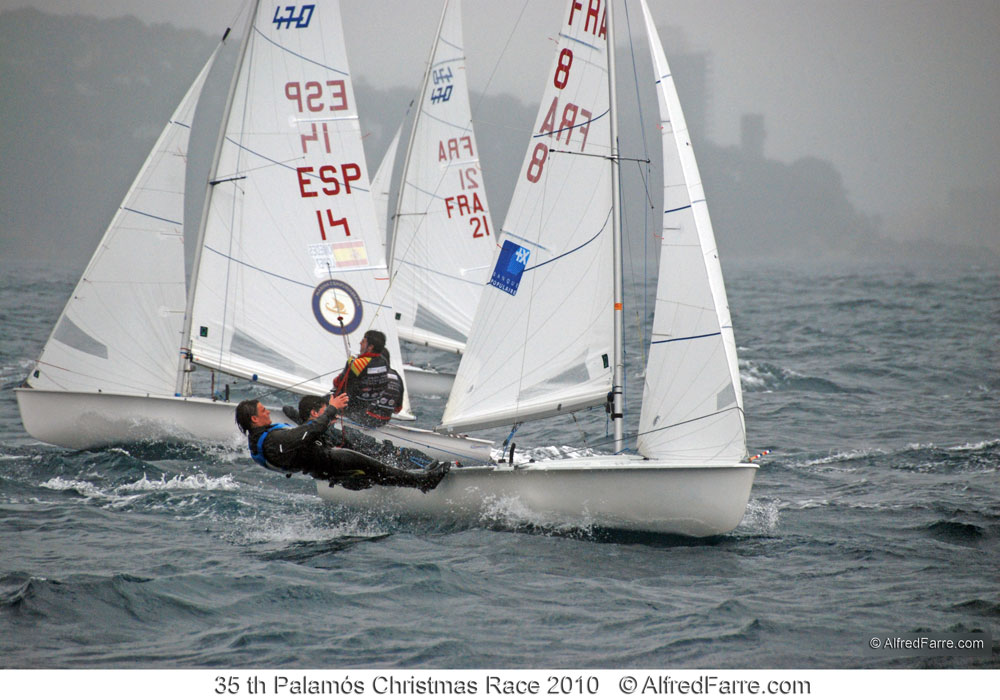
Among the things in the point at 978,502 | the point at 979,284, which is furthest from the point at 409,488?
the point at 979,284

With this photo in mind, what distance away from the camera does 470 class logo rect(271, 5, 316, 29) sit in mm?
10172

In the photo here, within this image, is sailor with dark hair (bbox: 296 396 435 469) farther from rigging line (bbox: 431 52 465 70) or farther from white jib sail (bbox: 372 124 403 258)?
white jib sail (bbox: 372 124 403 258)

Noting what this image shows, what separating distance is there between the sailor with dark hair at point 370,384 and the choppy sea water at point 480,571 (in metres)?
0.95

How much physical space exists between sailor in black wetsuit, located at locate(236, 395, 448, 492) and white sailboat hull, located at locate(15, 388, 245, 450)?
2.68 metres

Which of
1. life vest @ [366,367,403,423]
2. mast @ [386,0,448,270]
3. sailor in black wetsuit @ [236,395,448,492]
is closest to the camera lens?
sailor in black wetsuit @ [236,395,448,492]

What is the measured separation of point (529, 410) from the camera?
8602mm

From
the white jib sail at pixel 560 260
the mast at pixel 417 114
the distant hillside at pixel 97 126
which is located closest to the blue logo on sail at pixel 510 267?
the white jib sail at pixel 560 260

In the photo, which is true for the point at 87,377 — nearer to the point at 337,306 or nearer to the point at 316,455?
the point at 337,306

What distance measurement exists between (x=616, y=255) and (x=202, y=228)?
185 inches
